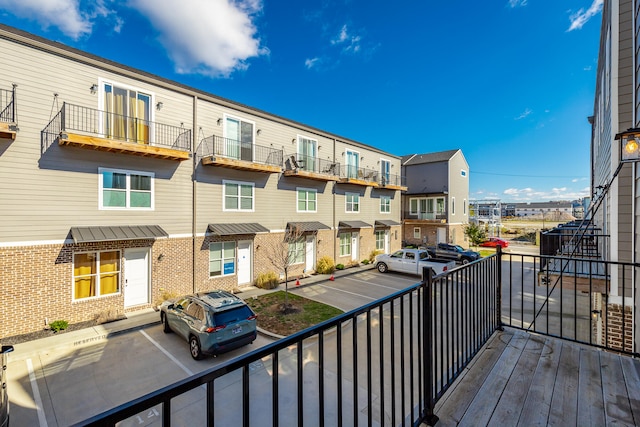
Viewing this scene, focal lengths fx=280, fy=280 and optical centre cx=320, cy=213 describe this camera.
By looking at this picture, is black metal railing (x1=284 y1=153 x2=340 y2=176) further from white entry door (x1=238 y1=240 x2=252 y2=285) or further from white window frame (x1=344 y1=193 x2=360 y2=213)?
white entry door (x1=238 y1=240 x2=252 y2=285)

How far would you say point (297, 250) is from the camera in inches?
574

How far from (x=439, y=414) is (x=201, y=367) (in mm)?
5522

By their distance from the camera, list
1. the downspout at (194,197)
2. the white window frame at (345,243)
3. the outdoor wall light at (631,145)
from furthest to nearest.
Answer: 1. the white window frame at (345,243)
2. the downspout at (194,197)
3. the outdoor wall light at (631,145)

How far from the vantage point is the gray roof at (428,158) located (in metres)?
26.3

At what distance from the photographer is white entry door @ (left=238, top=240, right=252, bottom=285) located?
12.6 m

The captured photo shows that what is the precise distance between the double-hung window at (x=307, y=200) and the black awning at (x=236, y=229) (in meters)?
3.19

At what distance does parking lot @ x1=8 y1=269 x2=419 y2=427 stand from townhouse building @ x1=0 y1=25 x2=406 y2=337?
202 cm

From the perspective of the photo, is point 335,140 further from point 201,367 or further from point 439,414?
point 439,414

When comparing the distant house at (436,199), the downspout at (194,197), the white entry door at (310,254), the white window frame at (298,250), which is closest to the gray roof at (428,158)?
the distant house at (436,199)

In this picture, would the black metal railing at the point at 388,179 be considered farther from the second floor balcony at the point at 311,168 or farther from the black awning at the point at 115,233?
the black awning at the point at 115,233

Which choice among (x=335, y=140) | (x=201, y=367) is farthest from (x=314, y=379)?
(x=335, y=140)

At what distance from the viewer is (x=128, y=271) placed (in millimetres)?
9516

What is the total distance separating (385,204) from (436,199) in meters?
7.47

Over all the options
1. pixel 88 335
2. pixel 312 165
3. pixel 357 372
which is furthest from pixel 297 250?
pixel 357 372
